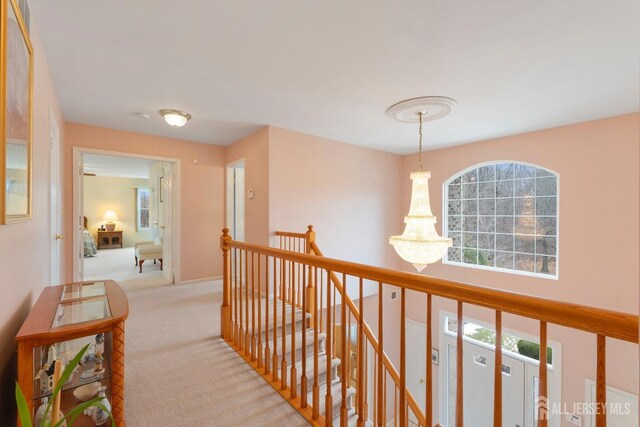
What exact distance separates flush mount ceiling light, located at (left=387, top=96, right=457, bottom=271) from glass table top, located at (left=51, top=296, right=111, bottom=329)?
2.38 m

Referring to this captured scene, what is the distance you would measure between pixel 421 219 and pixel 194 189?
344 centimetres

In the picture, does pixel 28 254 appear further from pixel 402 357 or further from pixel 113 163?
pixel 113 163

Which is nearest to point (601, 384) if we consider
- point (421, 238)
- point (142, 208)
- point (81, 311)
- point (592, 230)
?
point (81, 311)

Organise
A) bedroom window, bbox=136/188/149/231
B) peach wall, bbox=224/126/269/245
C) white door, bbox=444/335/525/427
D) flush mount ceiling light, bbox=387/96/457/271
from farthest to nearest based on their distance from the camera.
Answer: bedroom window, bbox=136/188/149/231 → white door, bbox=444/335/525/427 → peach wall, bbox=224/126/269/245 → flush mount ceiling light, bbox=387/96/457/271

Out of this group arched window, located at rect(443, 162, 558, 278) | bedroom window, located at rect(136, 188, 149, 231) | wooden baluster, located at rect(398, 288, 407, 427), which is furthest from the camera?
bedroom window, located at rect(136, 188, 149, 231)

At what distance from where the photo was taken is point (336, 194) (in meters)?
4.38

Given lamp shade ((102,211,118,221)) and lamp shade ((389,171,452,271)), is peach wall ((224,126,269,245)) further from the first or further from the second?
lamp shade ((102,211,118,221))

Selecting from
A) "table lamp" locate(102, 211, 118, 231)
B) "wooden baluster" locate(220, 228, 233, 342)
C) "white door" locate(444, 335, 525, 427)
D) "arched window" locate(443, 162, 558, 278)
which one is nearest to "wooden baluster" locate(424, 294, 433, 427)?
"wooden baluster" locate(220, 228, 233, 342)

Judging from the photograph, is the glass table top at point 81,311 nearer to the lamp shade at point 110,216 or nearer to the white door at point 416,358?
the white door at point 416,358

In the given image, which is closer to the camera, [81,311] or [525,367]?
[81,311]

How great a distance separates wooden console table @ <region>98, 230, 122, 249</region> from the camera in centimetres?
867

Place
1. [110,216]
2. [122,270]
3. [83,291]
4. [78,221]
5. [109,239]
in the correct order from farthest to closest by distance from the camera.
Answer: [110,216] → [109,239] → [122,270] → [78,221] → [83,291]

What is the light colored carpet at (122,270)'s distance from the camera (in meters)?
4.62

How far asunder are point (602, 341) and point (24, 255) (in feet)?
7.98
